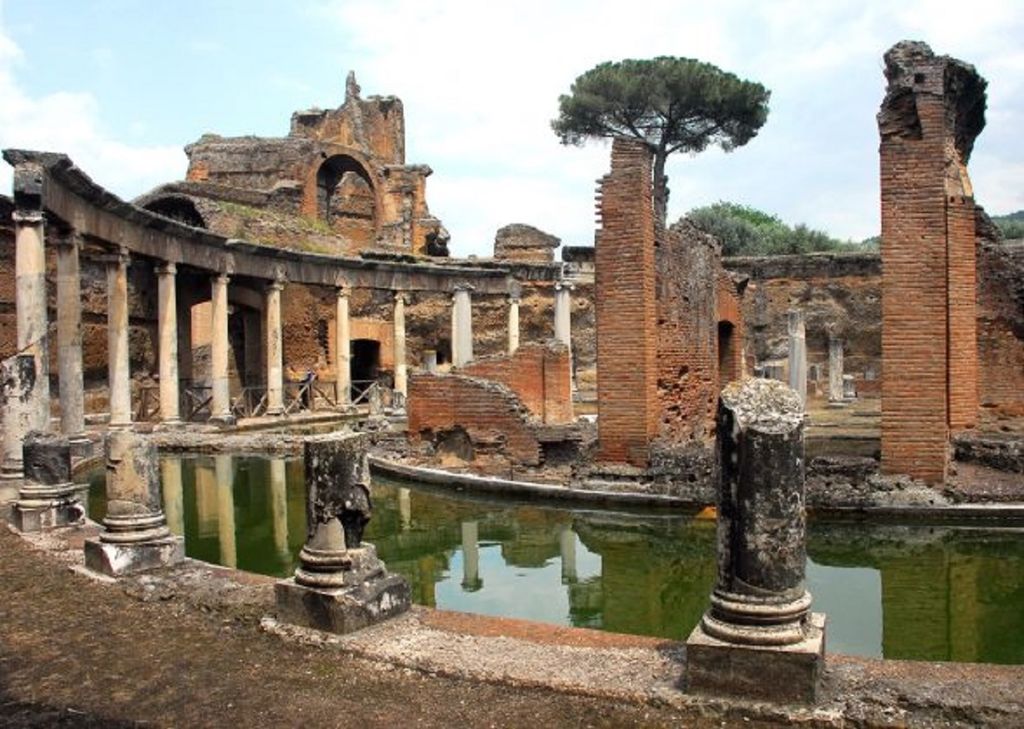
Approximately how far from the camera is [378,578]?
18.8ft

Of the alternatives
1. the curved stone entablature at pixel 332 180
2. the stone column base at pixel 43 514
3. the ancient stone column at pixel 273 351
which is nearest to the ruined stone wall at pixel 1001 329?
the stone column base at pixel 43 514

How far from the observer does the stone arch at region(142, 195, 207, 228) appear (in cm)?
2777

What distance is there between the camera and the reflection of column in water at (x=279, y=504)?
410 inches

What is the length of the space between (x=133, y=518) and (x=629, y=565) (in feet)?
15.1

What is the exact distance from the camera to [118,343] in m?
18.2

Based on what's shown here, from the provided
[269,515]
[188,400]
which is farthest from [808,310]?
[269,515]

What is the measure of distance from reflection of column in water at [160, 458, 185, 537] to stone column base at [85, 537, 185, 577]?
6.22 ft

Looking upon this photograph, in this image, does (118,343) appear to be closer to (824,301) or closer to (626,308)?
(626,308)

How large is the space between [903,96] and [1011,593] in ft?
18.7

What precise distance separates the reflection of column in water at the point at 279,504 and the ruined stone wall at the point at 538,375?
149 inches

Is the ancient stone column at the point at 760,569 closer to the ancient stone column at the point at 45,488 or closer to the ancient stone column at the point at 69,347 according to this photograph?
the ancient stone column at the point at 45,488

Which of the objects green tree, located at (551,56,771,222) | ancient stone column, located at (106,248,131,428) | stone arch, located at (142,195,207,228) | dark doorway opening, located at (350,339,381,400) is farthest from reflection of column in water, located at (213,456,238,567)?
green tree, located at (551,56,771,222)

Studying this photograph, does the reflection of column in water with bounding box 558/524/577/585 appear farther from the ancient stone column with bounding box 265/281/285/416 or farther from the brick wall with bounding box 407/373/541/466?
the ancient stone column with bounding box 265/281/285/416

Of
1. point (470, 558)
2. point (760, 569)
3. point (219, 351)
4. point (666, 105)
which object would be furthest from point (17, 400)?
point (666, 105)
